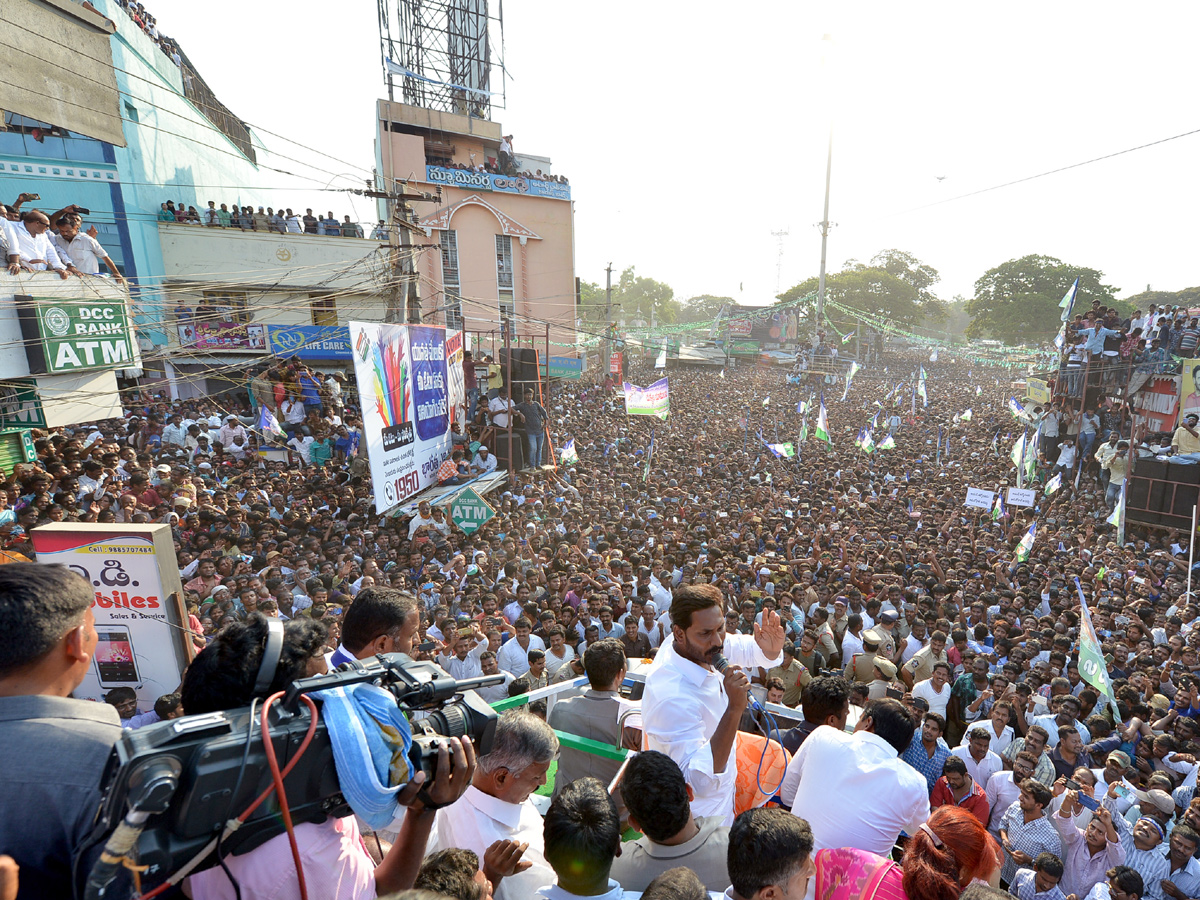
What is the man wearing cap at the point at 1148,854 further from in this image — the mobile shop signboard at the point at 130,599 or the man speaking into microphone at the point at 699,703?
the mobile shop signboard at the point at 130,599

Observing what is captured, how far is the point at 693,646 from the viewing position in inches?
103

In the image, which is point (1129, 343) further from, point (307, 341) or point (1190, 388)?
point (307, 341)

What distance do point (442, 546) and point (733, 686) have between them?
6700 mm

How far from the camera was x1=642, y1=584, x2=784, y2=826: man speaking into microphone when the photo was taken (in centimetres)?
247

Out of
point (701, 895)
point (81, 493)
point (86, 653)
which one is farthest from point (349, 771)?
point (81, 493)

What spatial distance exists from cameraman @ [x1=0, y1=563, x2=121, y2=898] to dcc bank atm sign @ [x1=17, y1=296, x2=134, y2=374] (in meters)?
8.62

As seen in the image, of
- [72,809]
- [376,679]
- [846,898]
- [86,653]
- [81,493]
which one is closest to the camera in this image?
[72,809]

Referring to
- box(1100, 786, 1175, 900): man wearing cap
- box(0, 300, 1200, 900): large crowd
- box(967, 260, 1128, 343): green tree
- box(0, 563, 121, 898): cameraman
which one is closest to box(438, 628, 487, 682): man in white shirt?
box(0, 300, 1200, 900): large crowd

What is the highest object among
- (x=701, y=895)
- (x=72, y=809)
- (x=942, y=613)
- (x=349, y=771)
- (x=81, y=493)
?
(x=349, y=771)

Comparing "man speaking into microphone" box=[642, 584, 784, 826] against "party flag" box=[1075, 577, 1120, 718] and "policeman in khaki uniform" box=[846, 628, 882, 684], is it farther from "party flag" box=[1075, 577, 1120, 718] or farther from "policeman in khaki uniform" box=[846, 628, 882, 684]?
"party flag" box=[1075, 577, 1120, 718]

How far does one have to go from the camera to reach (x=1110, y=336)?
1695 cm

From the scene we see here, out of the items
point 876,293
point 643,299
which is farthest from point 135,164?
point 643,299

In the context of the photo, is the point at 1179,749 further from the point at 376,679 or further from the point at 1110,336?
the point at 1110,336

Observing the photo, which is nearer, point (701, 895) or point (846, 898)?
point (701, 895)
